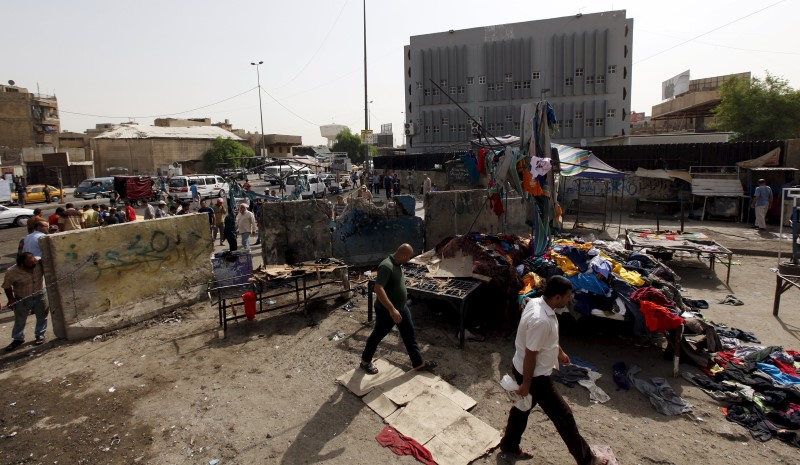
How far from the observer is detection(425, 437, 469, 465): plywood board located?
3819mm

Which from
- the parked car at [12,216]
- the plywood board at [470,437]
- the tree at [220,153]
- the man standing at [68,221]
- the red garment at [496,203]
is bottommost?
the plywood board at [470,437]

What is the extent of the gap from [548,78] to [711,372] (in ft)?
136

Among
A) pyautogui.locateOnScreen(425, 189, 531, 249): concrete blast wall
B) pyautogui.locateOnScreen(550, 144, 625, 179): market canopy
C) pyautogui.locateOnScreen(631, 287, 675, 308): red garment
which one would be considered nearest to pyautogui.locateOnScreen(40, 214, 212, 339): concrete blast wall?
pyautogui.locateOnScreen(425, 189, 531, 249): concrete blast wall

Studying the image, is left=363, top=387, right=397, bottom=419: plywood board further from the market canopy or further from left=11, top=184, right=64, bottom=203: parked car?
left=11, top=184, right=64, bottom=203: parked car

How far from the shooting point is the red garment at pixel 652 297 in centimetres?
551

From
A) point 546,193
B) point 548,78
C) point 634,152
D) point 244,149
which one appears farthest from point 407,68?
point 546,193

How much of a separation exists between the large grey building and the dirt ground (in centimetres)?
3350

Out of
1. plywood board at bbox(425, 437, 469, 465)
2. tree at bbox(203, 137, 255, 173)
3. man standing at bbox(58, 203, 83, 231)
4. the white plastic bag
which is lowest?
plywood board at bbox(425, 437, 469, 465)

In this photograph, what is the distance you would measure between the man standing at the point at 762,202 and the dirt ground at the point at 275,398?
348 inches

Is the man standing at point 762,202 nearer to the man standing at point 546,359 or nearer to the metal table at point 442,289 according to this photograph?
the metal table at point 442,289

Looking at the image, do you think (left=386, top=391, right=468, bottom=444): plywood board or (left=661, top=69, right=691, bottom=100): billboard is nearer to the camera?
(left=386, top=391, right=468, bottom=444): plywood board

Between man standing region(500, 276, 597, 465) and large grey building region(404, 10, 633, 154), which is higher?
large grey building region(404, 10, 633, 154)

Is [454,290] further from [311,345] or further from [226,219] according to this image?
[226,219]

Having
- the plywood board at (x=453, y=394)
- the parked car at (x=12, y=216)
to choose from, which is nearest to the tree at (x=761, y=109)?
the plywood board at (x=453, y=394)
